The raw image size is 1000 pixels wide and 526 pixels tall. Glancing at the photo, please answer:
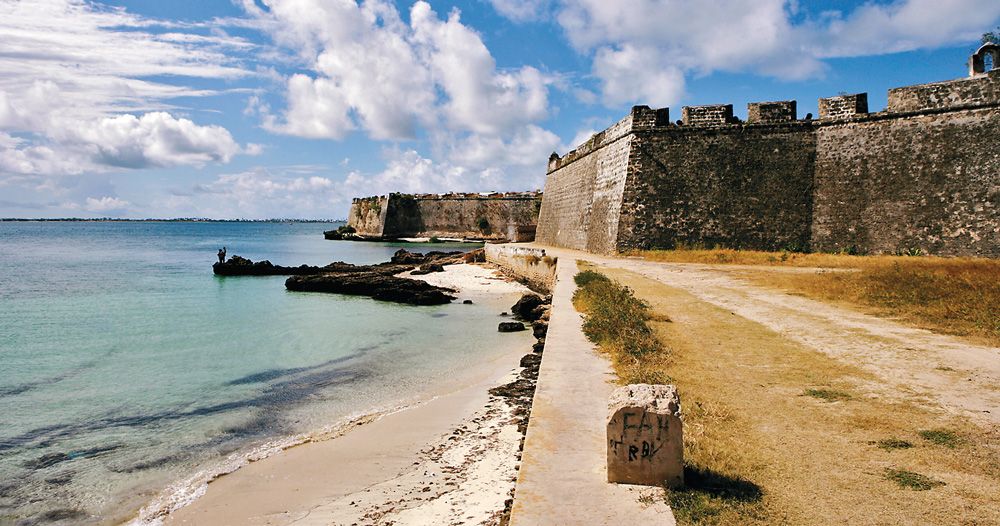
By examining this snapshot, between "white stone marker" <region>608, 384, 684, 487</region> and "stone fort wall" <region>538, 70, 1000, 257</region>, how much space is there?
662 inches

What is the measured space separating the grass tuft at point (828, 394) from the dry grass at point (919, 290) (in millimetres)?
3733

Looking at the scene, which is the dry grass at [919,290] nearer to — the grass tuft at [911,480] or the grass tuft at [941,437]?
the grass tuft at [941,437]

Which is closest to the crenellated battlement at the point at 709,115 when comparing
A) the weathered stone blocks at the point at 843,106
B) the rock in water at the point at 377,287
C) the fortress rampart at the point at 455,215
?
the weathered stone blocks at the point at 843,106

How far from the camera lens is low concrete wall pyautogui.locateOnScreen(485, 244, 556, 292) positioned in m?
20.0

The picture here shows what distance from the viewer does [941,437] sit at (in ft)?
12.6

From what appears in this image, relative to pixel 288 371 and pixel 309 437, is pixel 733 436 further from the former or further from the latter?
pixel 288 371

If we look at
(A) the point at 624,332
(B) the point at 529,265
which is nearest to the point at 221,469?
(A) the point at 624,332

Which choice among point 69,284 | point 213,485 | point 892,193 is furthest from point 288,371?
point 69,284

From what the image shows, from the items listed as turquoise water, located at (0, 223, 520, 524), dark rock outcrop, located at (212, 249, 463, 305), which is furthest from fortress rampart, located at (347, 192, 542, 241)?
turquoise water, located at (0, 223, 520, 524)

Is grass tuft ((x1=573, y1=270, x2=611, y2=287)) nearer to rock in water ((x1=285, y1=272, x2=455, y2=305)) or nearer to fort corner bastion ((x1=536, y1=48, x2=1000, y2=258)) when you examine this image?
fort corner bastion ((x1=536, y1=48, x2=1000, y2=258))

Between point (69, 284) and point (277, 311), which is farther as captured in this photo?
point (69, 284)

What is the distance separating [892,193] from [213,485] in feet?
63.1

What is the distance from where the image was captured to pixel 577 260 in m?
18.2

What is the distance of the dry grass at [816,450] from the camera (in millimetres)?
2910
